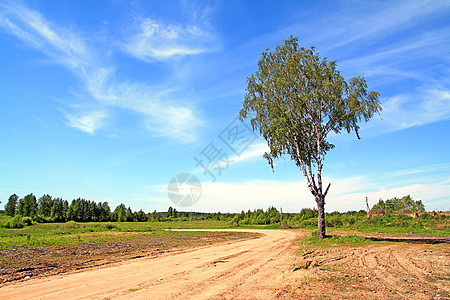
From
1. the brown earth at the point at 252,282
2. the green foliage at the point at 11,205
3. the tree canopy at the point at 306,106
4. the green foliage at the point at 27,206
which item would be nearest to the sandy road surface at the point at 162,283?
the brown earth at the point at 252,282

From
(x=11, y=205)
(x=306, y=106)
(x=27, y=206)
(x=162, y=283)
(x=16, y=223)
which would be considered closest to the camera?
(x=162, y=283)

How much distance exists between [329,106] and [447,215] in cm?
3256

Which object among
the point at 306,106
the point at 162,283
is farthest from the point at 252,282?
the point at 306,106

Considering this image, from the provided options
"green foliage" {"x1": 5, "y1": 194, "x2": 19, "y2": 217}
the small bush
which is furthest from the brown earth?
"green foliage" {"x1": 5, "y1": 194, "x2": 19, "y2": 217}

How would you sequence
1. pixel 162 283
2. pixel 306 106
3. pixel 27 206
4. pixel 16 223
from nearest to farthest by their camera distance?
pixel 162 283
pixel 306 106
pixel 16 223
pixel 27 206

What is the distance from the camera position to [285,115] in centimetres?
2389

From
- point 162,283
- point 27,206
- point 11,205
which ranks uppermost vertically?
point 11,205

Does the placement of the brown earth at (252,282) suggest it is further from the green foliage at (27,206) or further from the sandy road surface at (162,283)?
the green foliage at (27,206)

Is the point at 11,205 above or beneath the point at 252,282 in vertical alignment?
above

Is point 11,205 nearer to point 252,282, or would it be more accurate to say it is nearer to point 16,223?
point 16,223

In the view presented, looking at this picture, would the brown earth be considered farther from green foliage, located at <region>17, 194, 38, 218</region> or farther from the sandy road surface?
green foliage, located at <region>17, 194, 38, 218</region>

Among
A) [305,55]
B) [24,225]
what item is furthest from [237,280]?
[24,225]

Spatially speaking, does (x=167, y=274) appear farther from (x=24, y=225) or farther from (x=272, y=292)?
(x=24, y=225)

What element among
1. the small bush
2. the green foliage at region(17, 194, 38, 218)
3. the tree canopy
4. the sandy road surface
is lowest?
the small bush
